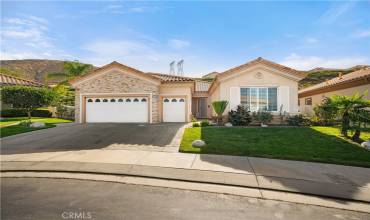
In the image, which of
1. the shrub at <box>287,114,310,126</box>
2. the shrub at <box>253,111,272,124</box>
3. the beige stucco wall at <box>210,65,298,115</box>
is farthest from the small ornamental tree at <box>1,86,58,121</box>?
the shrub at <box>287,114,310,126</box>

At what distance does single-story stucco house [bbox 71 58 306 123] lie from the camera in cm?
1438

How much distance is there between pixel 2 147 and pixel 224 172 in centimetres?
958

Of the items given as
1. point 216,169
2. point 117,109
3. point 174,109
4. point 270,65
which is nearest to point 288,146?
point 216,169

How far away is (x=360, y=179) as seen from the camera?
5160mm

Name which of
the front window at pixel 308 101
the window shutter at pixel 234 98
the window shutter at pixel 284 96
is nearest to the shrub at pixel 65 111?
the window shutter at pixel 234 98

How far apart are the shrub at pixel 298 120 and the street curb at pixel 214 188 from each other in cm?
1049

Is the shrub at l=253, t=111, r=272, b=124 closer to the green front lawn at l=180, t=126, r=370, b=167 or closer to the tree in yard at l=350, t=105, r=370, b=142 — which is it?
the green front lawn at l=180, t=126, r=370, b=167

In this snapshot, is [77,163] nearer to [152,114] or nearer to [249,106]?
[152,114]

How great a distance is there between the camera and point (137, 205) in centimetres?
381

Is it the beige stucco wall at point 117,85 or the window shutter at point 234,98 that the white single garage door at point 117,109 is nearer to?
the beige stucco wall at point 117,85

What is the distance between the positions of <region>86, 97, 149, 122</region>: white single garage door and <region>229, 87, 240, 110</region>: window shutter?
6689mm

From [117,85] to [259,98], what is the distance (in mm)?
11211

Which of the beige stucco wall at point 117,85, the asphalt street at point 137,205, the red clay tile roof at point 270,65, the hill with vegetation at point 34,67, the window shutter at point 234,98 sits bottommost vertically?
the asphalt street at point 137,205

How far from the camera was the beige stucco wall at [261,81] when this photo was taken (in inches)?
562
